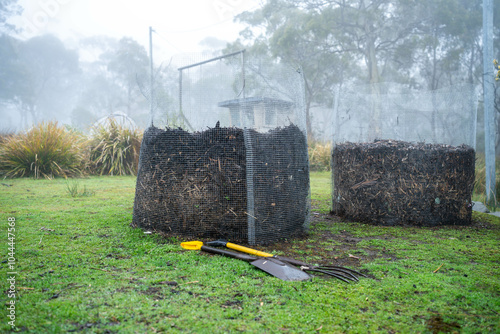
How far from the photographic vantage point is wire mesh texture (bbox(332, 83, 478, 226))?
4.26 m

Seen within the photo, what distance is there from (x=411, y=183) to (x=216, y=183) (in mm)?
2628

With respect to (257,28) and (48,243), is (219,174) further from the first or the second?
(257,28)

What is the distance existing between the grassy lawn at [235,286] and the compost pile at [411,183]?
20.6 inches

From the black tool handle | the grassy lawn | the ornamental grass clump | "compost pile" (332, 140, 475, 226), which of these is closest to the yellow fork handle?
the black tool handle

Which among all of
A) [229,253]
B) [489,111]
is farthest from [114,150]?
[489,111]

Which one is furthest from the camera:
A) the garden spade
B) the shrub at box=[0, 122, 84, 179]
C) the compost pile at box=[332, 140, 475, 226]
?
the shrub at box=[0, 122, 84, 179]

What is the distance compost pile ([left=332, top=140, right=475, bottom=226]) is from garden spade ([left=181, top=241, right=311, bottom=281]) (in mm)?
2216

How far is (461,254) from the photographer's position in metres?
3.07

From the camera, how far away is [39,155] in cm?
834

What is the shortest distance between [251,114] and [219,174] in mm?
681

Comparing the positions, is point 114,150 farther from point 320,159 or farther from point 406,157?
point 406,157

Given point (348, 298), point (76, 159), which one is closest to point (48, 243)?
point (348, 298)

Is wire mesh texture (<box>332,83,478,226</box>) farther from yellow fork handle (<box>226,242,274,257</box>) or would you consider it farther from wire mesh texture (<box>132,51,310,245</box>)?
yellow fork handle (<box>226,242,274,257</box>)

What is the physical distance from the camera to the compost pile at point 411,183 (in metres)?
4.25
